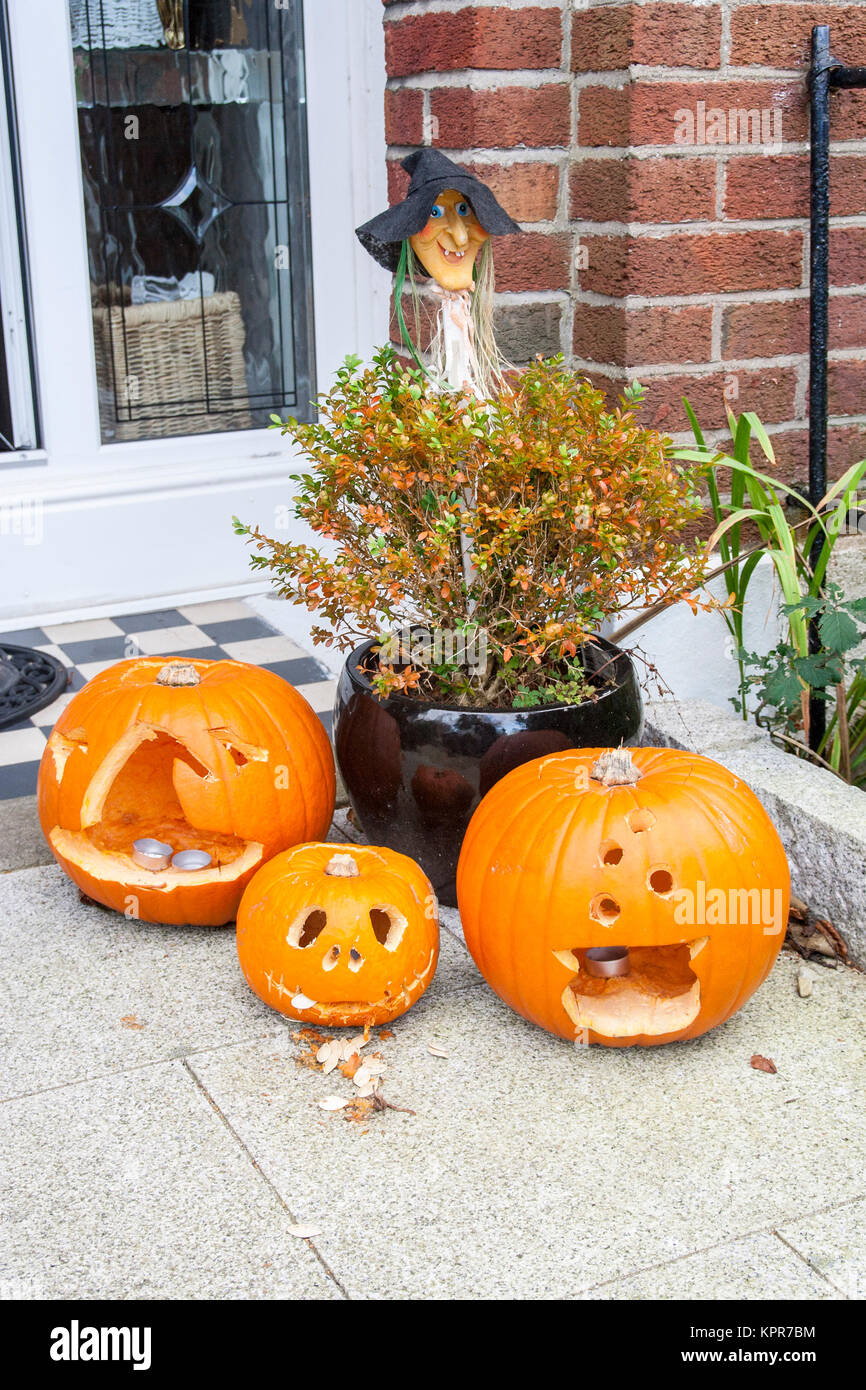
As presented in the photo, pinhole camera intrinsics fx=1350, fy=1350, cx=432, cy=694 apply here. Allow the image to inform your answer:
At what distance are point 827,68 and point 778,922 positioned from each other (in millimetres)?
1593

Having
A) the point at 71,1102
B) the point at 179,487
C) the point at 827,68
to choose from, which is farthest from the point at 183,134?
the point at 71,1102

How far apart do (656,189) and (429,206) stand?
2.28ft

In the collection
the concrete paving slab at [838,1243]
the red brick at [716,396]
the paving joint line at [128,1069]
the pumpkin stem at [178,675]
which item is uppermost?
the red brick at [716,396]

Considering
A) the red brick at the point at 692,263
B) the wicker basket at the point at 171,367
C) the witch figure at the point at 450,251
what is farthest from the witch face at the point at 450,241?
the wicker basket at the point at 171,367

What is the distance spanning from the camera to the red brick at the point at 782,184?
8.38ft

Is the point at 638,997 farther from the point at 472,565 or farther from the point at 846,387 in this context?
the point at 846,387

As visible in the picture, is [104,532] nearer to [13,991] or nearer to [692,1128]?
[13,991]

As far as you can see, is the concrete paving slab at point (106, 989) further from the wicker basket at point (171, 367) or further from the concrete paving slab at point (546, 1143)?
the wicker basket at point (171, 367)

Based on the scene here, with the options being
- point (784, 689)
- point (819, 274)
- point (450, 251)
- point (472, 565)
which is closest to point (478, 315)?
point (450, 251)

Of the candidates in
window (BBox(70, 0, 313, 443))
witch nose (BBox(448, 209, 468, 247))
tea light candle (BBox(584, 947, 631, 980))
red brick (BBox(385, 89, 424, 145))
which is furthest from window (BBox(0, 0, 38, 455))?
tea light candle (BBox(584, 947, 631, 980))

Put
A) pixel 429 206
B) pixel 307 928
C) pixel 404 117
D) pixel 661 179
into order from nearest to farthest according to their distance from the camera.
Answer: pixel 307 928 < pixel 429 206 < pixel 661 179 < pixel 404 117

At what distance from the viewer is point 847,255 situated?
8.82 ft

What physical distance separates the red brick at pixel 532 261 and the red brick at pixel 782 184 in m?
0.33

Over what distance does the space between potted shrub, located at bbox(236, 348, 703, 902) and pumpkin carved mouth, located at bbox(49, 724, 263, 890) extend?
0.76ft
